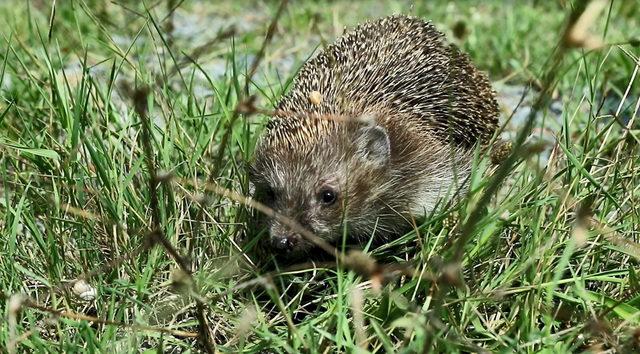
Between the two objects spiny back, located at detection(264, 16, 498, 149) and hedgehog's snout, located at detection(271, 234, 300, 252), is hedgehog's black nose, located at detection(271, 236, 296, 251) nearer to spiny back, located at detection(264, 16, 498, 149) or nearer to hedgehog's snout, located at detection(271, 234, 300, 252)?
hedgehog's snout, located at detection(271, 234, 300, 252)

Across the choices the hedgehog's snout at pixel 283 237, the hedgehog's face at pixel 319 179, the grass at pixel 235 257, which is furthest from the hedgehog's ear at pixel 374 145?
the hedgehog's snout at pixel 283 237

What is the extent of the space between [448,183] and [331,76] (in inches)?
27.2

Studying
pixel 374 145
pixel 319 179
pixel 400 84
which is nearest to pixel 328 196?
pixel 319 179

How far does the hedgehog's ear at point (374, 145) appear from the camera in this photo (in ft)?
11.9

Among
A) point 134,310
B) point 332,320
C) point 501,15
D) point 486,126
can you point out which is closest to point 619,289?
point 332,320

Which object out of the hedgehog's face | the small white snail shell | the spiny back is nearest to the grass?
the small white snail shell

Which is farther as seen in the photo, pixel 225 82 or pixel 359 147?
pixel 225 82

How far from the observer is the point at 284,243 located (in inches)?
129

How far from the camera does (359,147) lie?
362 cm

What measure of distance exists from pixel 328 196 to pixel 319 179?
3.0 inches

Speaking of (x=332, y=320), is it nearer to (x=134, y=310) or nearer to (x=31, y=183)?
(x=134, y=310)

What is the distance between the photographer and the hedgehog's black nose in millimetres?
3275

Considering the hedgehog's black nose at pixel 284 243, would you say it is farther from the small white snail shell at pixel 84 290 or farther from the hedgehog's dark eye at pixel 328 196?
the small white snail shell at pixel 84 290

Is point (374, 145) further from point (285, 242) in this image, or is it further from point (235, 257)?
point (235, 257)
